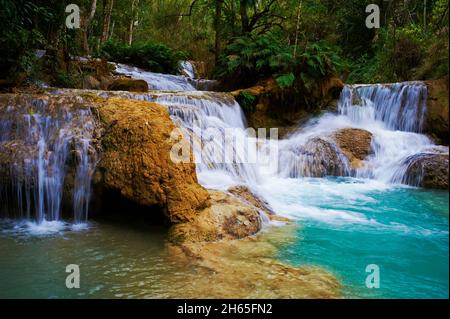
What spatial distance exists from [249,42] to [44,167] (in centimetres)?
871

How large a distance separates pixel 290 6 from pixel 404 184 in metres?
9.91

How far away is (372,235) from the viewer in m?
4.77

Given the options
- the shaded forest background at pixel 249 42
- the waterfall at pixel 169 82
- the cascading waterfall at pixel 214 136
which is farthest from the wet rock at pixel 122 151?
the waterfall at pixel 169 82

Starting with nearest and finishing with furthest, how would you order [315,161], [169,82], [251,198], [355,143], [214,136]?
[251,198] < [214,136] < [315,161] < [355,143] < [169,82]

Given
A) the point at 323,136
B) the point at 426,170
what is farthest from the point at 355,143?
the point at 426,170

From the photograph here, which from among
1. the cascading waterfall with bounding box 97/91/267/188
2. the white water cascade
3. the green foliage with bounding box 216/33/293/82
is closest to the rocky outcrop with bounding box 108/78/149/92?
the white water cascade

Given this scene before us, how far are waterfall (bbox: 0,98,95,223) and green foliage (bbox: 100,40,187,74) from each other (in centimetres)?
1017

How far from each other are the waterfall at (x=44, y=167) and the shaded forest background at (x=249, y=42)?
1938mm

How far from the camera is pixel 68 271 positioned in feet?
11.6

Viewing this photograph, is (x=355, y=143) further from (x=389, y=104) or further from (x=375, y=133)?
(x=389, y=104)

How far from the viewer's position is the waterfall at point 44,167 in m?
5.00

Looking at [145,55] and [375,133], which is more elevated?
[145,55]

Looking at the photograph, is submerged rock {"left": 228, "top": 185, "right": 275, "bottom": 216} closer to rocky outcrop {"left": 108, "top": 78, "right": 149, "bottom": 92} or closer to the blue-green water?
the blue-green water

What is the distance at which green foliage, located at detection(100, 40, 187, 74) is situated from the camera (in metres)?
→ 15.0
